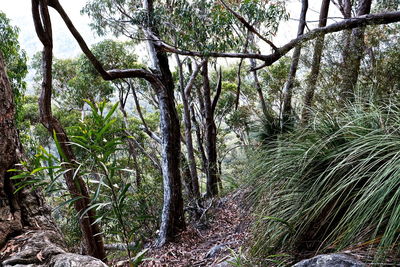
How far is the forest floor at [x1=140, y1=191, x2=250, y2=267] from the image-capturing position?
402 cm

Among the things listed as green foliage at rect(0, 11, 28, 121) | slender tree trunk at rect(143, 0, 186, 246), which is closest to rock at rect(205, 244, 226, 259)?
slender tree trunk at rect(143, 0, 186, 246)

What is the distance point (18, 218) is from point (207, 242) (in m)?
3.64

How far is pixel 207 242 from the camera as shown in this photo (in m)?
5.21

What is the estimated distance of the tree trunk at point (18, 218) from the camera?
164 cm

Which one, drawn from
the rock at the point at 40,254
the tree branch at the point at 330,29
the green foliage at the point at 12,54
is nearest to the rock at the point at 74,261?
the rock at the point at 40,254

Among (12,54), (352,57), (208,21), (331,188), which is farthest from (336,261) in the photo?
(12,54)

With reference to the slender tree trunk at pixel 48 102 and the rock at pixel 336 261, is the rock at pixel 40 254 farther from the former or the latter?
the slender tree trunk at pixel 48 102

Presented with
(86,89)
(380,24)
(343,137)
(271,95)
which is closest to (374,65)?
(380,24)

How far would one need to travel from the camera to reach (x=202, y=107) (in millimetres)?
11648

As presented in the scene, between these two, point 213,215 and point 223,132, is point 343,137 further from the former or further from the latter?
point 223,132

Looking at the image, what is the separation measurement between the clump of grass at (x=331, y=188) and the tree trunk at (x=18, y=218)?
4.04ft

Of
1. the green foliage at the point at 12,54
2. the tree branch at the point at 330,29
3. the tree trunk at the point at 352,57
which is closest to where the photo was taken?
the tree trunk at the point at 352,57

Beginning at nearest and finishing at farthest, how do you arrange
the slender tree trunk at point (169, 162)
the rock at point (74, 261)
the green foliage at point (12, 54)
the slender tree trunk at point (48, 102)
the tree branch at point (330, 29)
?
the rock at point (74, 261) < the slender tree trunk at point (48, 102) < the tree branch at point (330, 29) < the slender tree trunk at point (169, 162) < the green foliage at point (12, 54)

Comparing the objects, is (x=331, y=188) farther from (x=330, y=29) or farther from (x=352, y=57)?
(x=330, y=29)
